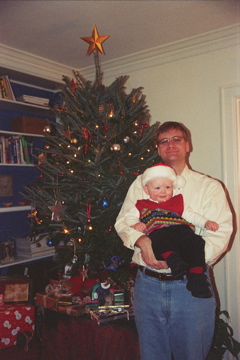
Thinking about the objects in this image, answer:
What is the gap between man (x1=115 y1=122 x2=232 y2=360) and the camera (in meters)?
1.44

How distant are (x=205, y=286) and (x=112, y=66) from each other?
8.92 feet

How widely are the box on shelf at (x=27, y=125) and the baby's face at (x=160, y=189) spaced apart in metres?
2.05

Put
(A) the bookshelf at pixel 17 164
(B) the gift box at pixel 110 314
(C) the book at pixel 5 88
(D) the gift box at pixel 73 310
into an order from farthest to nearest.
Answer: (A) the bookshelf at pixel 17 164 → (C) the book at pixel 5 88 → (D) the gift box at pixel 73 310 → (B) the gift box at pixel 110 314

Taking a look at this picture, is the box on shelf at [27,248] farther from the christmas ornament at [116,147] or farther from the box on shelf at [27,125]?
the christmas ornament at [116,147]

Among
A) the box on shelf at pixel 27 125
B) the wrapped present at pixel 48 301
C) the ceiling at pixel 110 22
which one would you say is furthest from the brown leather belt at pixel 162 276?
the box on shelf at pixel 27 125

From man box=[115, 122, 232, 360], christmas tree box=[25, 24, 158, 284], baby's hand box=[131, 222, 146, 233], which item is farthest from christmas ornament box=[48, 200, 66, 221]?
baby's hand box=[131, 222, 146, 233]

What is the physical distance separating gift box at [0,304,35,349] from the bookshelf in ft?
1.80

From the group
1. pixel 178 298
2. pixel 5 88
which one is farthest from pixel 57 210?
pixel 5 88

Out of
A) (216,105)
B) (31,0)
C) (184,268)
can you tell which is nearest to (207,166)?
(216,105)

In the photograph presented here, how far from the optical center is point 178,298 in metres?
1.45

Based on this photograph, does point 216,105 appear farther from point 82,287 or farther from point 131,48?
point 82,287

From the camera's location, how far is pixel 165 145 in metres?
1.76

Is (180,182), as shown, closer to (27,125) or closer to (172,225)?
(172,225)

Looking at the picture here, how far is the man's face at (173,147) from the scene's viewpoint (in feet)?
5.65
